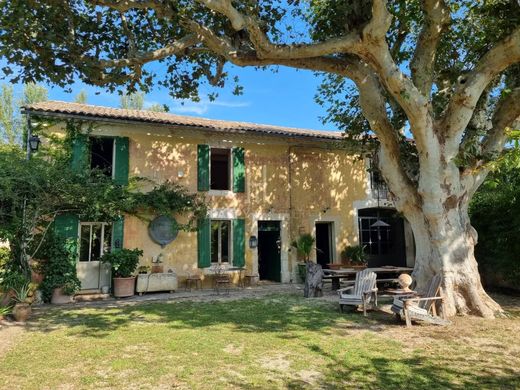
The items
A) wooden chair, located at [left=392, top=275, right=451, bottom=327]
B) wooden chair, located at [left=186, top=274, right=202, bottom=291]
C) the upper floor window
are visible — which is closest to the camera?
wooden chair, located at [left=392, top=275, right=451, bottom=327]

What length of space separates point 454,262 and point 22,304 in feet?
28.4

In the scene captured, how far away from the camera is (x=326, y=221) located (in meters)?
15.2

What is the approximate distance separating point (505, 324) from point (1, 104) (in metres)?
27.8

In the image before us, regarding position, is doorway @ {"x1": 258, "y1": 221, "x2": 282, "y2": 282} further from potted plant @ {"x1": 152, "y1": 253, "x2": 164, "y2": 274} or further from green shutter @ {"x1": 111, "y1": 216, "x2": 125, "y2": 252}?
green shutter @ {"x1": 111, "y1": 216, "x2": 125, "y2": 252}

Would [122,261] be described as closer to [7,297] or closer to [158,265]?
[158,265]

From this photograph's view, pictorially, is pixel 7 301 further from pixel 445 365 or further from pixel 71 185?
pixel 445 365

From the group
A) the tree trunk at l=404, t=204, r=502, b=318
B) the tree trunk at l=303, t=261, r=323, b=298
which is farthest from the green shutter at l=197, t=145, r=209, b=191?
the tree trunk at l=404, t=204, r=502, b=318

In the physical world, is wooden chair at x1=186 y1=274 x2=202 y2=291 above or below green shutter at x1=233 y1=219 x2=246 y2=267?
below

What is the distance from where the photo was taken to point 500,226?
35.2 ft

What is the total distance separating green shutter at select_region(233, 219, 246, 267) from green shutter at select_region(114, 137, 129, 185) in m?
3.93

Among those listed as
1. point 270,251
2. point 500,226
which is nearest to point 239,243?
point 270,251

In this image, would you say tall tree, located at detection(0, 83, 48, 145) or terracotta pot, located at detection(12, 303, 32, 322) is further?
→ tall tree, located at detection(0, 83, 48, 145)

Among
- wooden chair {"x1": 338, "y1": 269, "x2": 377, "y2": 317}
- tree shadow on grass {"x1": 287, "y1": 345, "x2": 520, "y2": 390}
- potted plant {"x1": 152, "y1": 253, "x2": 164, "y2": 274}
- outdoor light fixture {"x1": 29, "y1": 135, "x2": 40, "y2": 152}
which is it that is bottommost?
tree shadow on grass {"x1": 287, "y1": 345, "x2": 520, "y2": 390}

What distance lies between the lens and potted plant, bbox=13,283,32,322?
25.4 feet
